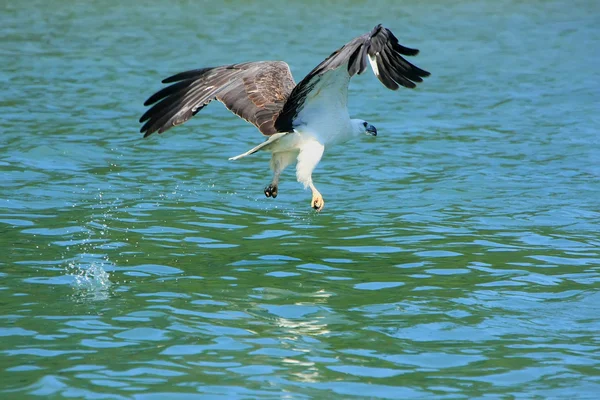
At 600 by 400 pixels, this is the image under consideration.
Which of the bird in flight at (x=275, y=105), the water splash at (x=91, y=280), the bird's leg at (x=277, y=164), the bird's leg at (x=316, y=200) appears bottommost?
the water splash at (x=91, y=280)

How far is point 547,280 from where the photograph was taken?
7918 mm

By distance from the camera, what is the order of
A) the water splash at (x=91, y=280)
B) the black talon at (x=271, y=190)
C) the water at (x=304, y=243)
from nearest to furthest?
the water at (x=304, y=243), the water splash at (x=91, y=280), the black talon at (x=271, y=190)

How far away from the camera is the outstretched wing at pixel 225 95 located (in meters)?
8.05

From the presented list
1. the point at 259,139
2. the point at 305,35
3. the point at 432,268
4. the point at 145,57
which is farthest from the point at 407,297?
the point at 305,35

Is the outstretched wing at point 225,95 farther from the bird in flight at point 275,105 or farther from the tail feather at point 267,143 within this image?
the tail feather at point 267,143

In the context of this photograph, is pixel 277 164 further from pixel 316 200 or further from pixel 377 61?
pixel 377 61

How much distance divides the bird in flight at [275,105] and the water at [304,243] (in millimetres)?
995

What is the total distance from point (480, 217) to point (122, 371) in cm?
514

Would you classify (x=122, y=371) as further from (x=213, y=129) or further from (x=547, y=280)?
(x=213, y=129)

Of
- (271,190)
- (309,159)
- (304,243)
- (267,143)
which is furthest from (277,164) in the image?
(304,243)

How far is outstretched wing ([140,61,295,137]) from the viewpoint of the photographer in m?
8.05

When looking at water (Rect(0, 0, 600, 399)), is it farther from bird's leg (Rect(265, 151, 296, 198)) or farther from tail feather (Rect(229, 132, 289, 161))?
tail feather (Rect(229, 132, 289, 161))

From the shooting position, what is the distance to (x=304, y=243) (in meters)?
9.16

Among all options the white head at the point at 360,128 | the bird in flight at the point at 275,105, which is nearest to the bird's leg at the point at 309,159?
the bird in flight at the point at 275,105
